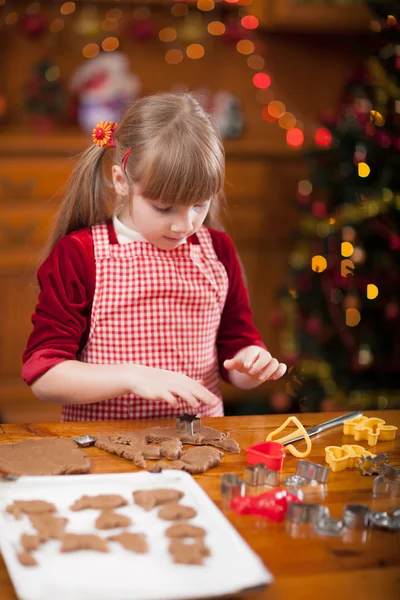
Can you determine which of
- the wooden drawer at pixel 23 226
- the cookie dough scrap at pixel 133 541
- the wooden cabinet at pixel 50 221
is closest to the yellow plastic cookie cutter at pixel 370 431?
the cookie dough scrap at pixel 133 541

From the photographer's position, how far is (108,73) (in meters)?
3.33

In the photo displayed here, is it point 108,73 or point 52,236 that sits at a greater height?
point 108,73

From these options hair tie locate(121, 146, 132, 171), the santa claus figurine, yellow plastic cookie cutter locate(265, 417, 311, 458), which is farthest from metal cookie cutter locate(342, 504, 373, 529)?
the santa claus figurine

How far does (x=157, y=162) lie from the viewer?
54.3 inches

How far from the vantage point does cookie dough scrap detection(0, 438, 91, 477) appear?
3.49 ft

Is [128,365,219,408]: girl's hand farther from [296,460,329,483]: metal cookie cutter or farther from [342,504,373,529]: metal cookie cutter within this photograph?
[342,504,373,529]: metal cookie cutter

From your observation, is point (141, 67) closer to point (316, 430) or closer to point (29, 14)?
point (29, 14)

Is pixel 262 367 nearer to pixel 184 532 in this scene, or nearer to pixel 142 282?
pixel 142 282

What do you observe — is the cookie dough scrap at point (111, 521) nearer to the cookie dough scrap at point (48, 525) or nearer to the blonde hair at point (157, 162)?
the cookie dough scrap at point (48, 525)

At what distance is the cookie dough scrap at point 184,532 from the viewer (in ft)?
2.95

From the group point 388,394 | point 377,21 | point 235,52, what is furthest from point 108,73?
point 388,394

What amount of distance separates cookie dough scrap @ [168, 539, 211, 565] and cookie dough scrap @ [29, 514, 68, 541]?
120mm

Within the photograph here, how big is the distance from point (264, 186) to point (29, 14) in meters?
1.13

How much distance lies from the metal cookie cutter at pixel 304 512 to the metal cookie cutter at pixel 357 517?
0.07ft
